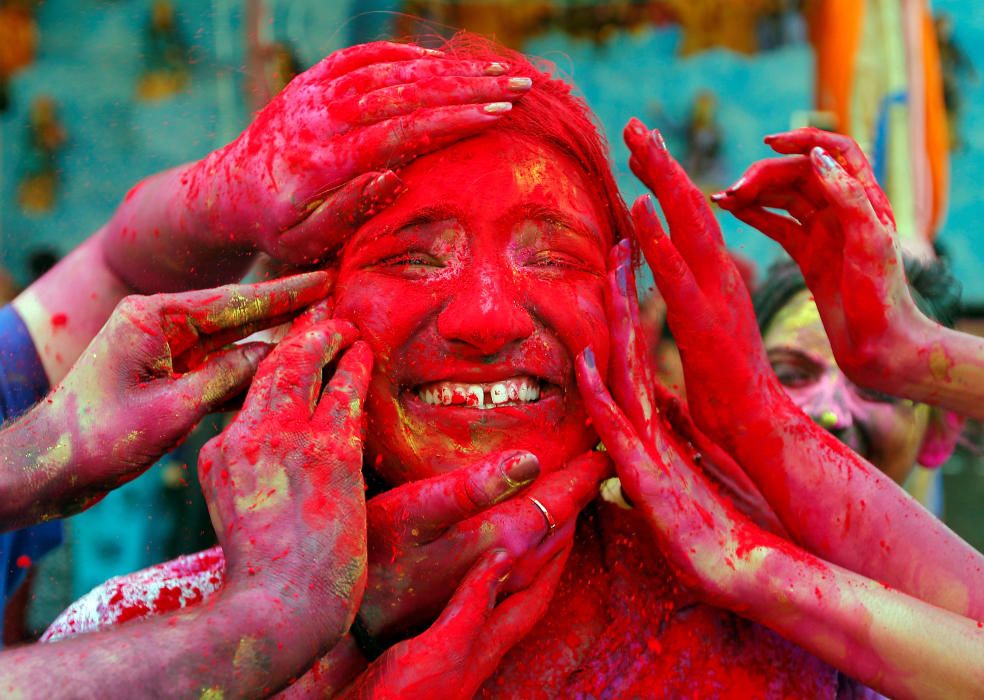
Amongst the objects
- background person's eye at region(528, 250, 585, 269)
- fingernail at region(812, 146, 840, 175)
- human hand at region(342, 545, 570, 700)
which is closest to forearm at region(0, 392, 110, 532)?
human hand at region(342, 545, 570, 700)

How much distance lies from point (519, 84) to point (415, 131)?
0.21m

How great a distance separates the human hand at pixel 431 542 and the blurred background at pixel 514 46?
1202 mm

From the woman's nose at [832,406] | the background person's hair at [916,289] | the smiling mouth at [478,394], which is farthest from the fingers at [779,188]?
the background person's hair at [916,289]

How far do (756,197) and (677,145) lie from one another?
9.82 ft

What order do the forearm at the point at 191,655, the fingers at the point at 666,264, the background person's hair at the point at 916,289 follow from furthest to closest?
1. the background person's hair at the point at 916,289
2. the fingers at the point at 666,264
3. the forearm at the point at 191,655

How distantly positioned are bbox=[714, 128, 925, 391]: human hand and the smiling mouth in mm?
622

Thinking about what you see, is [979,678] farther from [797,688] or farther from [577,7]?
[577,7]

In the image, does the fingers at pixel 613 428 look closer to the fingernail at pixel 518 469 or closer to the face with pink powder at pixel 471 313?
the face with pink powder at pixel 471 313

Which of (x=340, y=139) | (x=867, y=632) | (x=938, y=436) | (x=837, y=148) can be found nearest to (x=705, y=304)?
(x=837, y=148)

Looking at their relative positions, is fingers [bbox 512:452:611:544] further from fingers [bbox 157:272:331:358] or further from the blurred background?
the blurred background

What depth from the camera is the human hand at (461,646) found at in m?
1.44

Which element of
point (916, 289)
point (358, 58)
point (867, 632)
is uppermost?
point (358, 58)

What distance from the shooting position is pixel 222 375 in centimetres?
164

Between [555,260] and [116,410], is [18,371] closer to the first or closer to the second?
[116,410]
